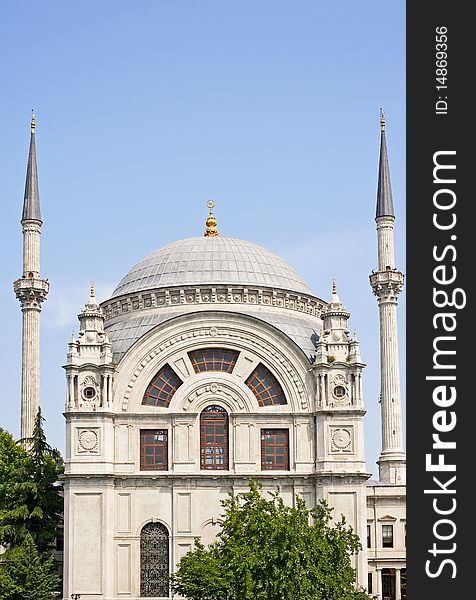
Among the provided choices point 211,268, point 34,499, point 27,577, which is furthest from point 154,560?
point 211,268

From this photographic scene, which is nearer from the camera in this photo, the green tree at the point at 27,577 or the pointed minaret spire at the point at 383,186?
the green tree at the point at 27,577

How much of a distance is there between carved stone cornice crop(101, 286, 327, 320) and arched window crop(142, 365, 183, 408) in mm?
4503

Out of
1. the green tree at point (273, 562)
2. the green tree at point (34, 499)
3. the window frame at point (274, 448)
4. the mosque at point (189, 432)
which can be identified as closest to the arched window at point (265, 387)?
the mosque at point (189, 432)

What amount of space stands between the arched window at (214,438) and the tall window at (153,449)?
1.77 meters

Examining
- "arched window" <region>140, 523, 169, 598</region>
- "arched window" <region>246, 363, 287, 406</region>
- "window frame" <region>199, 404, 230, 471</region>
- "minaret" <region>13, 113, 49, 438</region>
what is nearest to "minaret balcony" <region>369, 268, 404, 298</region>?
"arched window" <region>246, 363, 287, 406</region>

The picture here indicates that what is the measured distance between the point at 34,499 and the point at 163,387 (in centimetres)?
807

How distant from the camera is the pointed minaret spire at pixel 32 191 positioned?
72500 millimetres

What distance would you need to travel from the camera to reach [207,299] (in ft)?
207

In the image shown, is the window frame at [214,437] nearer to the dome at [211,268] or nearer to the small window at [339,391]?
the small window at [339,391]

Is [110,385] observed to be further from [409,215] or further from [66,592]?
[409,215]

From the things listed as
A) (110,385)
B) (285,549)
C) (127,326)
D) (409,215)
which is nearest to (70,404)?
(110,385)

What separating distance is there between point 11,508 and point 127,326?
34.1ft

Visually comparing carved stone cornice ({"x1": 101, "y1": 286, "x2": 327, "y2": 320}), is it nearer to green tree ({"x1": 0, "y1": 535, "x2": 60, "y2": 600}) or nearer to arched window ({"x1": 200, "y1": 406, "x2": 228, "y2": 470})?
arched window ({"x1": 200, "y1": 406, "x2": 228, "y2": 470})

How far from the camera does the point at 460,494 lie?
22344 millimetres
